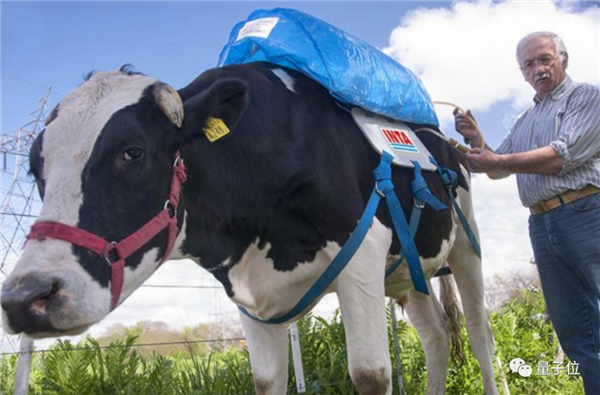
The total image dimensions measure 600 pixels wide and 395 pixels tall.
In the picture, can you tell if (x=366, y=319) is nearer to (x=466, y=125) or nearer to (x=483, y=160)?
(x=483, y=160)

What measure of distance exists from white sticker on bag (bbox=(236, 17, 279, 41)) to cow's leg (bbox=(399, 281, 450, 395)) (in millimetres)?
2563

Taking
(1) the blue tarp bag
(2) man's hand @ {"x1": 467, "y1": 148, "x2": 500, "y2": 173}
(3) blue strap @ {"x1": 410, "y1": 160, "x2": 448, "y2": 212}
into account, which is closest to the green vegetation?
(3) blue strap @ {"x1": 410, "y1": 160, "x2": 448, "y2": 212}

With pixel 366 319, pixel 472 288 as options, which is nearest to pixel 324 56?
pixel 366 319

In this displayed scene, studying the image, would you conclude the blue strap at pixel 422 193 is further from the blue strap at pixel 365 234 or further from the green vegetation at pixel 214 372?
the green vegetation at pixel 214 372

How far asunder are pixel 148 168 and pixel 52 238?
515 millimetres

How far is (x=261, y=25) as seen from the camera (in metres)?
3.56

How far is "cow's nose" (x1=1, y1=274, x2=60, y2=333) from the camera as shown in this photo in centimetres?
190

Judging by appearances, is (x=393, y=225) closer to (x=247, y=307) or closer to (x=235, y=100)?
(x=247, y=307)

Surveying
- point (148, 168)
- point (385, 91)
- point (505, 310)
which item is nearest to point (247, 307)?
point (148, 168)

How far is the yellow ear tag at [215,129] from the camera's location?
2.74 m

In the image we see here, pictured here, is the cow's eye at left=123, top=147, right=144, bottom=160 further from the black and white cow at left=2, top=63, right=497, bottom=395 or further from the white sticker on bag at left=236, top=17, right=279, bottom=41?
the white sticker on bag at left=236, top=17, right=279, bottom=41

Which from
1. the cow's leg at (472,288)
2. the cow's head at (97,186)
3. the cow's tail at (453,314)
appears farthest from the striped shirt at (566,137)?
the cow's head at (97,186)

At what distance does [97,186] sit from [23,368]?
8.45 ft

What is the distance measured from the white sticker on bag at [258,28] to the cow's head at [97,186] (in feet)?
2.97
